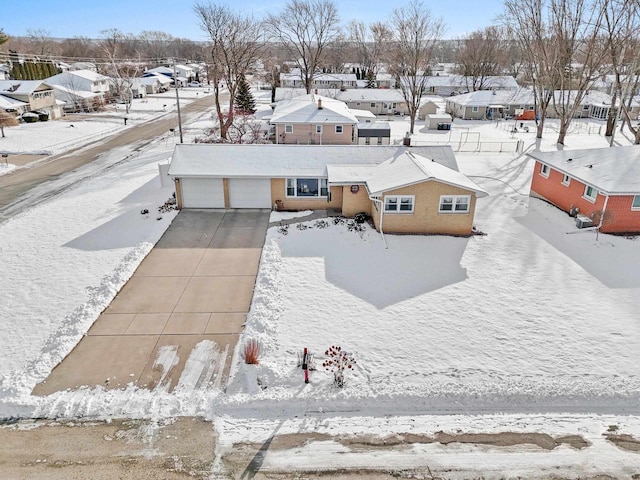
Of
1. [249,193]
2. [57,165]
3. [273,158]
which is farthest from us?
[57,165]

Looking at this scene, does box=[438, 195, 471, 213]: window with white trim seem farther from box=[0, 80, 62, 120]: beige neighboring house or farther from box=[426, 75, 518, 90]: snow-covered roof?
box=[426, 75, 518, 90]: snow-covered roof

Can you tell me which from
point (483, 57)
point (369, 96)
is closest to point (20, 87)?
point (369, 96)

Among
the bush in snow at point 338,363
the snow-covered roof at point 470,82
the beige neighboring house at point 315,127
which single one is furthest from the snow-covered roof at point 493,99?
the bush in snow at point 338,363

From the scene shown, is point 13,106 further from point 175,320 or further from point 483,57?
point 483,57

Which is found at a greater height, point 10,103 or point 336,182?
point 10,103

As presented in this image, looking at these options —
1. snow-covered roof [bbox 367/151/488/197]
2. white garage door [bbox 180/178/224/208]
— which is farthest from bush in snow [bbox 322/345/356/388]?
white garage door [bbox 180/178/224/208]

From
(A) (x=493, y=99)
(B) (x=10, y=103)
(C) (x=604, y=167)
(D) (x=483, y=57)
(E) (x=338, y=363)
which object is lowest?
(E) (x=338, y=363)

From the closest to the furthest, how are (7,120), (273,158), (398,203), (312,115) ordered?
(398,203) → (273,158) → (312,115) → (7,120)
